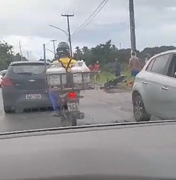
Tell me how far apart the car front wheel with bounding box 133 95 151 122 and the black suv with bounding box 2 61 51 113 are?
115 inches

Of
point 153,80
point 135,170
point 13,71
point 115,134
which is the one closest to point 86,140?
point 115,134

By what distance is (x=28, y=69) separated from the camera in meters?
Answer: 12.6

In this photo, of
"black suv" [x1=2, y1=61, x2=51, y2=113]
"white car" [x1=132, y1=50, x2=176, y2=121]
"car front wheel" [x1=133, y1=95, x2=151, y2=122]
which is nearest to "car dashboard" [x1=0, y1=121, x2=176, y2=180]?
"white car" [x1=132, y1=50, x2=176, y2=121]

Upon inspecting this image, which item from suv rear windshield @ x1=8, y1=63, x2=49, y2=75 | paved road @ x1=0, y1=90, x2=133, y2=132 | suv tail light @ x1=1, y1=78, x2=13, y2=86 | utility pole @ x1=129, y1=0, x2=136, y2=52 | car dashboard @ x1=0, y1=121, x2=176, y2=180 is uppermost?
utility pole @ x1=129, y1=0, x2=136, y2=52

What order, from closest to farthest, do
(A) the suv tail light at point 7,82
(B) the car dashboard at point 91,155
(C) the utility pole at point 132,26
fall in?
(B) the car dashboard at point 91,155 < (A) the suv tail light at point 7,82 < (C) the utility pole at point 132,26

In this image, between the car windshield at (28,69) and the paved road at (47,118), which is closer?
the paved road at (47,118)

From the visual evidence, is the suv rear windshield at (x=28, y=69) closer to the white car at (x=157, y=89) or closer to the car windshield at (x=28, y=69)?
the car windshield at (x=28, y=69)

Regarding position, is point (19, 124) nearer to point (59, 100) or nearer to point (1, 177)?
point (59, 100)

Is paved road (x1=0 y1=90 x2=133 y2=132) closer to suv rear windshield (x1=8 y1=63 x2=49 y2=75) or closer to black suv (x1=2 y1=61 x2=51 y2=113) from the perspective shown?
black suv (x1=2 y1=61 x2=51 y2=113)

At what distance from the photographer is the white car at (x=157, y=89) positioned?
26.5ft

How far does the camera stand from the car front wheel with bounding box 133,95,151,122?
31.0 feet

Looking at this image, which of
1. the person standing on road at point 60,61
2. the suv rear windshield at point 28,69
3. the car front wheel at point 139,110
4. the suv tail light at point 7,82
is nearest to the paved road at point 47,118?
the car front wheel at point 139,110

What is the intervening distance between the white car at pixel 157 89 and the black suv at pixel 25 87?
305 centimetres

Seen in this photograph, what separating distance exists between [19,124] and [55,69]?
1.91 metres
